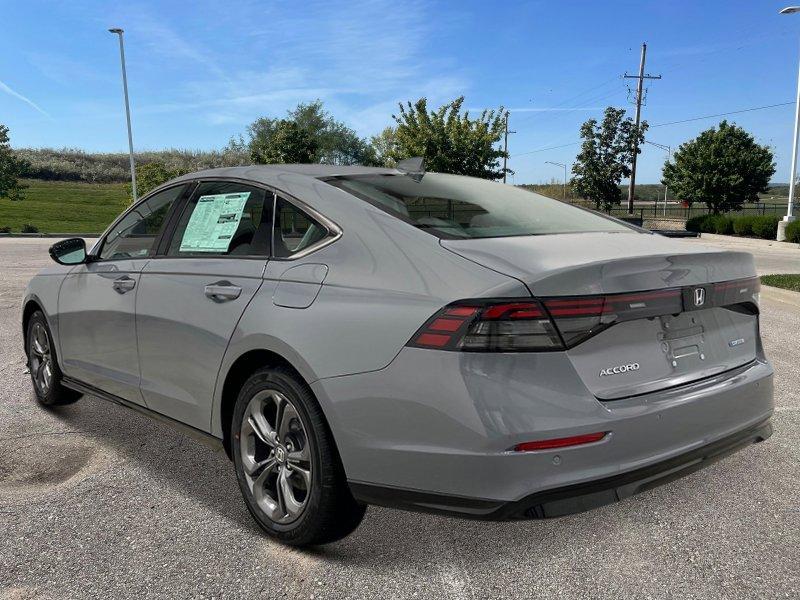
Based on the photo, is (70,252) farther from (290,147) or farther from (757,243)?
(290,147)

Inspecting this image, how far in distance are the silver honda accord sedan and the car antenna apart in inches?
1.5

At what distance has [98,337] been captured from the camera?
3.95 m

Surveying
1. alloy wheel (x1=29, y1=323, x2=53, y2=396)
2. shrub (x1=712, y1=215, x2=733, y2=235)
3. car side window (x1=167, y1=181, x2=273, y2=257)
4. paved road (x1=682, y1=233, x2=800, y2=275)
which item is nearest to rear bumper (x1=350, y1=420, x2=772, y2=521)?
car side window (x1=167, y1=181, x2=273, y2=257)

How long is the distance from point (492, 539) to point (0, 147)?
46.2 m

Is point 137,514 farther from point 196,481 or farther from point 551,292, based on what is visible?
point 551,292

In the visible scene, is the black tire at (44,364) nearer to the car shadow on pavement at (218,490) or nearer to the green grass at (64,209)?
the car shadow on pavement at (218,490)

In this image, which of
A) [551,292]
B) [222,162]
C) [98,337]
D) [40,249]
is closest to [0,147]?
[40,249]

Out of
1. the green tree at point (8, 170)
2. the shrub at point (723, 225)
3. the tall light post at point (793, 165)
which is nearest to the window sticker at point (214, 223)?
the tall light post at point (793, 165)

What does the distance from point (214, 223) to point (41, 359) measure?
2301 mm

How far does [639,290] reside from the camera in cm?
234

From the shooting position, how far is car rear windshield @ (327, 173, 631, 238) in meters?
2.78

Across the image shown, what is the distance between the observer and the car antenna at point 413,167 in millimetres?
3534

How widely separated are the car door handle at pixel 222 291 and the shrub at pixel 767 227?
32.8 m

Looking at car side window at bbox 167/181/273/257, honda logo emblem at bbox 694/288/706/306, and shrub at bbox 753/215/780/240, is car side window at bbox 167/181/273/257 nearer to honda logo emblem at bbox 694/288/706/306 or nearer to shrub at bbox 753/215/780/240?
honda logo emblem at bbox 694/288/706/306
